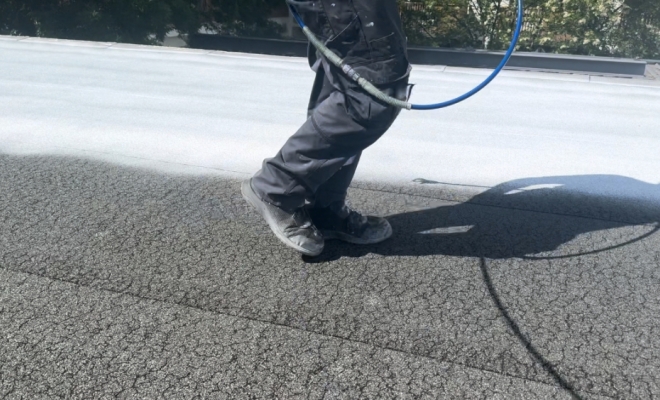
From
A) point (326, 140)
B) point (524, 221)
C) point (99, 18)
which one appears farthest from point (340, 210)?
point (99, 18)

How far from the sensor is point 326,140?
9.45ft

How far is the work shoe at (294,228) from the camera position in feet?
9.78

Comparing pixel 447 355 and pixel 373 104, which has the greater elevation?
pixel 373 104

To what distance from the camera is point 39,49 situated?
8.40m

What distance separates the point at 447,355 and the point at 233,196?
1.72 metres

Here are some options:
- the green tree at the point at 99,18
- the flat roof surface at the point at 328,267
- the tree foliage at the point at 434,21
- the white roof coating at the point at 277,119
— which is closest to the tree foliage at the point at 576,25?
the tree foliage at the point at 434,21

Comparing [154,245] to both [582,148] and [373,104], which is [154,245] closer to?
[373,104]

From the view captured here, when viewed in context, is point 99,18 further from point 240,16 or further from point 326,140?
point 326,140

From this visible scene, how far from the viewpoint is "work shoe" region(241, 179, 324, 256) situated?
2.98 m

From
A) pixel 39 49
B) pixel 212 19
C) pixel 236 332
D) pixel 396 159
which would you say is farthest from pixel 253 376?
pixel 212 19

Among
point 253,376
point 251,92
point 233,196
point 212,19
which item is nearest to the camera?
point 253,376

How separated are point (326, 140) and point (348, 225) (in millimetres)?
466

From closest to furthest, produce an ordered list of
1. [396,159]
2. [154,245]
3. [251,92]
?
[154,245] → [396,159] → [251,92]

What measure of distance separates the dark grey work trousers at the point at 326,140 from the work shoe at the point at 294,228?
0.03 metres
